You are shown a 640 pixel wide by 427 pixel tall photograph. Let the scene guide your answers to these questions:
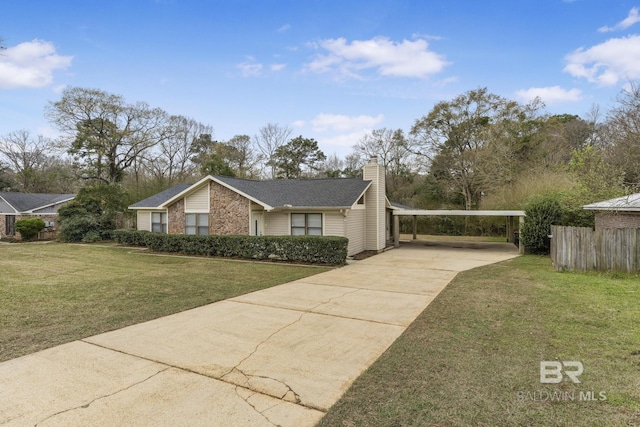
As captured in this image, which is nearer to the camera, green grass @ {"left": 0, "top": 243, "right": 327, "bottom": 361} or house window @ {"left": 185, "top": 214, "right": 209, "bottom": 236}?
green grass @ {"left": 0, "top": 243, "right": 327, "bottom": 361}

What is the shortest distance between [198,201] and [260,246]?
4.59m

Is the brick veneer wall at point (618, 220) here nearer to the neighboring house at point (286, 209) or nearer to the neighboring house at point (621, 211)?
the neighboring house at point (621, 211)

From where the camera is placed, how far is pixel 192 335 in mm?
5148

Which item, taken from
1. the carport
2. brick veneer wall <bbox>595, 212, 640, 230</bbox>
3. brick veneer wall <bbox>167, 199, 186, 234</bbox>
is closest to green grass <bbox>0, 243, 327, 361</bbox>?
brick veneer wall <bbox>167, 199, 186, 234</bbox>

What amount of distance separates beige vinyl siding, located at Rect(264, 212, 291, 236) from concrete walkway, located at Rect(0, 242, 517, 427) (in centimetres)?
836

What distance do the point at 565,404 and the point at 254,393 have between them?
2949mm

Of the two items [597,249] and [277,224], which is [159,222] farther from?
[597,249]

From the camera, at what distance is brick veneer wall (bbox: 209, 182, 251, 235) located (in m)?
14.9

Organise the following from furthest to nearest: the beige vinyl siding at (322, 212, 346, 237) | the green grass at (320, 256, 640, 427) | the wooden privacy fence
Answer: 1. the beige vinyl siding at (322, 212, 346, 237)
2. the wooden privacy fence
3. the green grass at (320, 256, 640, 427)

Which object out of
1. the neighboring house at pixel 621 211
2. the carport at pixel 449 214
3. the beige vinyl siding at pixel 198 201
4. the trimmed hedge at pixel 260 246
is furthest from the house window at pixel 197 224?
the neighboring house at pixel 621 211

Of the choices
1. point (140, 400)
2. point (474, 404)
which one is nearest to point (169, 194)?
point (140, 400)

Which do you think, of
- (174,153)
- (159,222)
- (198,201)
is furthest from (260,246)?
(174,153)

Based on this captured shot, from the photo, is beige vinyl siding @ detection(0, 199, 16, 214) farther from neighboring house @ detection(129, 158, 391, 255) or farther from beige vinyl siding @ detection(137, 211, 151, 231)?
neighboring house @ detection(129, 158, 391, 255)

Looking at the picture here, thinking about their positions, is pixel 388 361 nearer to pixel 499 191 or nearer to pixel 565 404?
pixel 565 404
